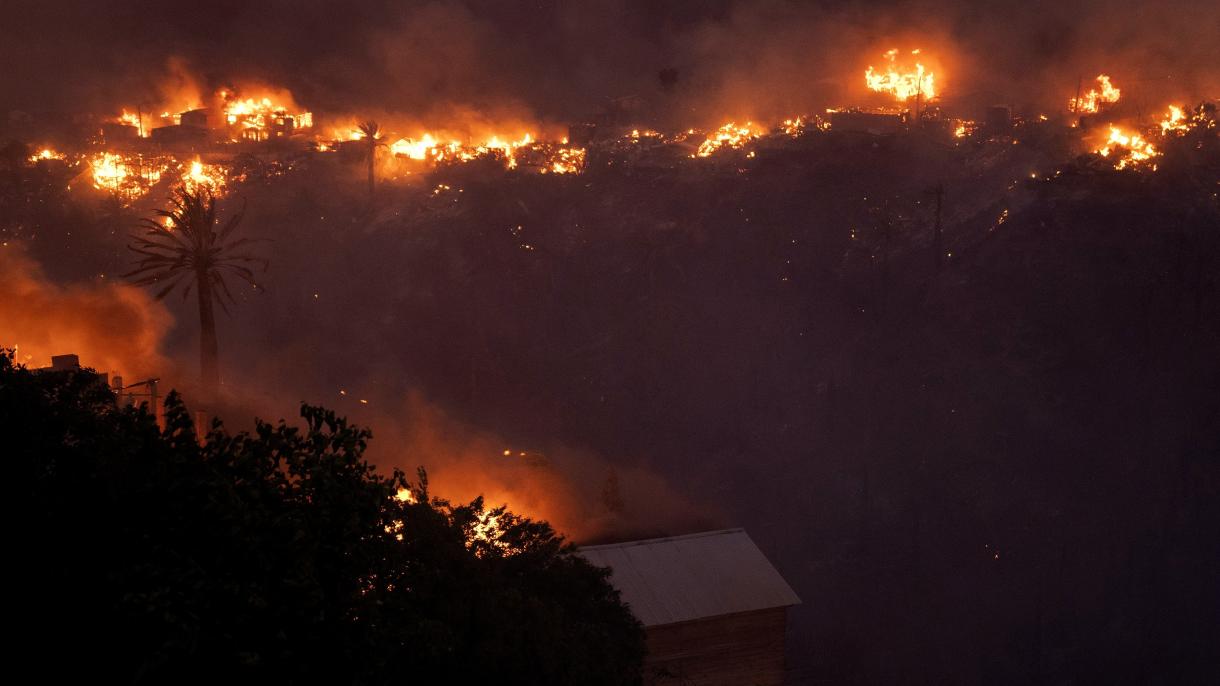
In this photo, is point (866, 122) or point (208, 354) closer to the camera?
point (208, 354)

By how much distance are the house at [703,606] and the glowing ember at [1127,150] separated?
68.2 metres

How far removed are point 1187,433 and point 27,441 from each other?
6744 centimetres

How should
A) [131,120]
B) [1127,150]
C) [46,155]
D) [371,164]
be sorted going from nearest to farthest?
[1127,150] → [371,164] → [46,155] → [131,120]

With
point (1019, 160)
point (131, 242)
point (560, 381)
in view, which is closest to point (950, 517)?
point (560, 381)

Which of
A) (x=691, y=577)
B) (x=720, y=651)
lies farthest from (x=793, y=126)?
(x=720, y=651)

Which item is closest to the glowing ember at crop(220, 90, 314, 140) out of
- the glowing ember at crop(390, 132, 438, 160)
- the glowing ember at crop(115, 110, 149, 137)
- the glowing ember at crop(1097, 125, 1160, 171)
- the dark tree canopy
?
the glowing ember at crop(115, 110, 149, 137)

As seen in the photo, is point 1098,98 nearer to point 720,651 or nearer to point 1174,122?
point 1174,122

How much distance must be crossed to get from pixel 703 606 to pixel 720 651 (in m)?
1.93

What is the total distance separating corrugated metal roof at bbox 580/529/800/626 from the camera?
113 feet

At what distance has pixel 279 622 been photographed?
12922mm

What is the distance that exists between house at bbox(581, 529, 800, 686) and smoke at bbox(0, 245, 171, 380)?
30287 millimetres

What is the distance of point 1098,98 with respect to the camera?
109625 mm

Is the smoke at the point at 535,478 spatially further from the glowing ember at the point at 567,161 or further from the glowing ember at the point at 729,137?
the glowing ember at the point at 729,137

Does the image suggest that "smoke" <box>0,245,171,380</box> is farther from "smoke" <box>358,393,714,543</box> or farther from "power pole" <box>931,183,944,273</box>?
"power pole" <box>931,183,944,273</box>
